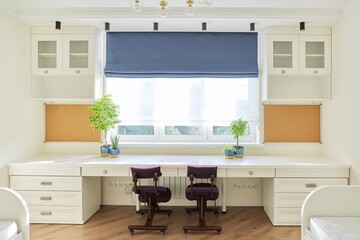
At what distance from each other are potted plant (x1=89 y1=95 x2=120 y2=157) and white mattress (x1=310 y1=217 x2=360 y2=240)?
8.27 ft

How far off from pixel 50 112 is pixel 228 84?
2.54m

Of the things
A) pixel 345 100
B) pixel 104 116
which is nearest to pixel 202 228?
pixel 104 116

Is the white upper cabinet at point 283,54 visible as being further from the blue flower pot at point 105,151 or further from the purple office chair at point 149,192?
the blue flower pot at point 105,151

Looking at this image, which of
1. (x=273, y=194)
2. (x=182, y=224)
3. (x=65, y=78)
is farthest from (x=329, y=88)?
(x=65, y=78)

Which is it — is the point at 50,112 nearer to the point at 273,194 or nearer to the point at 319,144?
the point at 273,194

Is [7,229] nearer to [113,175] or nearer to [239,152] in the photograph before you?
[113,175]

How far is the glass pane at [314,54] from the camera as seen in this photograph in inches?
147

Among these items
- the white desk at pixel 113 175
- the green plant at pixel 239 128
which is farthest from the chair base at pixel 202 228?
the green plant at pixel 239 128

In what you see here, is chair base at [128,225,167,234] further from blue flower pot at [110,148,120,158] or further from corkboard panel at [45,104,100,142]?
corkboard panel at [45,104,100,142]

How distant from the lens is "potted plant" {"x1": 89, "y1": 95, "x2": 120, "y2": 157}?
373 cm

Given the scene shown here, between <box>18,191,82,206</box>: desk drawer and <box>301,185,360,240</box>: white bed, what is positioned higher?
<box>301,185,360,240</box>: white bed

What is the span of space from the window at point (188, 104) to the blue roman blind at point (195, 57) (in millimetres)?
176

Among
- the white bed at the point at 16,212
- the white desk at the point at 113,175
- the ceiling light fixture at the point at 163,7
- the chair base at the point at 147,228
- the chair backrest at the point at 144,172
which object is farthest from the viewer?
the white desk at the point at 113,175

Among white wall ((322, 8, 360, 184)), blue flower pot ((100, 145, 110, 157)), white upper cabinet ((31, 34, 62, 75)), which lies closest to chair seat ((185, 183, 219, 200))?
blue flower pot ((100, 145, 110, 157))
